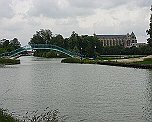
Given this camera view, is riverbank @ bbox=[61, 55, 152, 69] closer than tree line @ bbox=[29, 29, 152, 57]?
Yes

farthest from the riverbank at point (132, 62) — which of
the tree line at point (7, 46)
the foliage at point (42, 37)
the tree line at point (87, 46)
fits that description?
the foliage at point (42, 37)

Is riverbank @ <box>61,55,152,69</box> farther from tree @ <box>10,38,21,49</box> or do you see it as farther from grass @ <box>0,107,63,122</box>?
tree @ <box>10,38,21,49</box>

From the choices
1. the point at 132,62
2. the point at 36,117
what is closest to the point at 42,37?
the point at 132,62

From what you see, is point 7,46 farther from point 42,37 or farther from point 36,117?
point 36,117

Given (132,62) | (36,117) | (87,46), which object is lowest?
(36,117)

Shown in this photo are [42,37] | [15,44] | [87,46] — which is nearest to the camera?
[87,46]

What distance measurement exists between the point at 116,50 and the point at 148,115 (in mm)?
122529

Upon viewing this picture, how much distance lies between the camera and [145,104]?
2202 cm

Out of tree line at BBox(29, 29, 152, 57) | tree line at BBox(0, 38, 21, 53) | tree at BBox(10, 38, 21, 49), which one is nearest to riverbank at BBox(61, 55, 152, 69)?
tree line at BBox(29, 29, 152, 57)

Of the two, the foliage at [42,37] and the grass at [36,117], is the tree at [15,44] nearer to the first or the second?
the foliage at [42,37]

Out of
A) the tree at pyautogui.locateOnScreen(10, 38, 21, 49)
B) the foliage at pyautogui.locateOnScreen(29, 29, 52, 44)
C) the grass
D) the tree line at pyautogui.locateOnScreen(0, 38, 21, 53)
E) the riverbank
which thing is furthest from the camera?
the tree at pyautogui.locateOnScreen(10, 38, 21, 49)

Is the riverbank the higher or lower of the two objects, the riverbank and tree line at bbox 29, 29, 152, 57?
the lower

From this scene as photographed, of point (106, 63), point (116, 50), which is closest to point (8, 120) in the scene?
point (106, 63)

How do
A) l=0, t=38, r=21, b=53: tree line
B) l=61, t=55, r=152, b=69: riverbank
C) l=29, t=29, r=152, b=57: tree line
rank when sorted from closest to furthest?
l=61, t=55, r=152, b=69: riverbank
l=29, t=29, r=152, b=57: tree line
l=0, t=38, r=21, b=53: tree line
